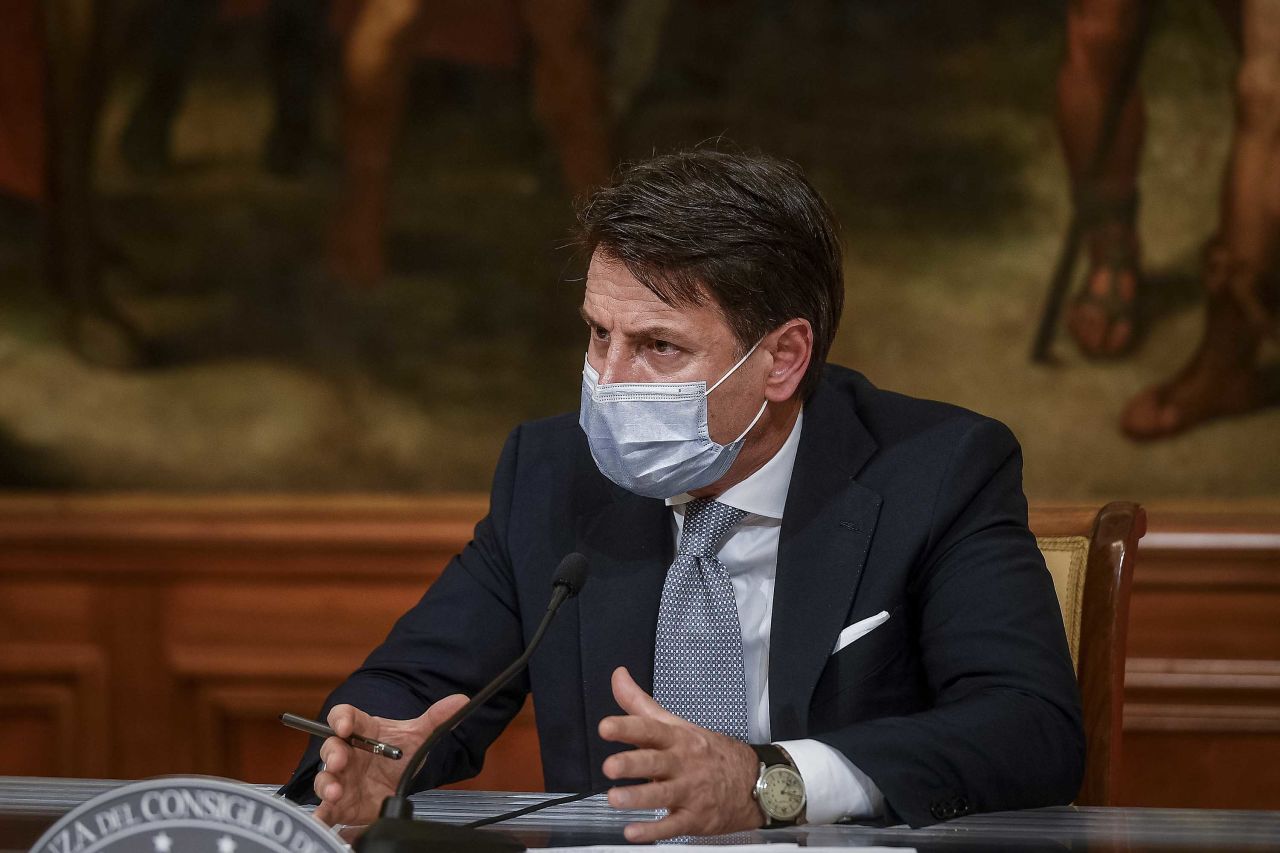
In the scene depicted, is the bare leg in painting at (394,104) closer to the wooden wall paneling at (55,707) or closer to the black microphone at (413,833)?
the wooden wall paneling at (55,707)

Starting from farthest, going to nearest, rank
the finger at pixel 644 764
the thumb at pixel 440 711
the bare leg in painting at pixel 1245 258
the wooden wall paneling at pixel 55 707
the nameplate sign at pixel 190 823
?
the wooden wall paneling at pixel 55 707
the bare leg in painting at pixel 1245 258
the thumb at pixel 440 711
the finger at pixel 644 764
the nameplate sign at pixel 190 823

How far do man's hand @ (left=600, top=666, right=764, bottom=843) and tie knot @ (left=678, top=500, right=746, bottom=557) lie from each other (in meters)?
0.57

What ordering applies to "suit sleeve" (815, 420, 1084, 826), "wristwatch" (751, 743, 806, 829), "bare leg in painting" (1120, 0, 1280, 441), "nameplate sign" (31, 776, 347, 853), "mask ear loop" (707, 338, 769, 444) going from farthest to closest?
1. "bare leg in painting" (1120, 0, 1280, 441)
2. "mask ear loop" (707, 338, 769, 444)
3. "suit sleeve" (815, 420, 1084, 826)
4. "wristwatch" (751, 743, 806, 829)
5. "nameplate sign" (31, 776, 347, 853)

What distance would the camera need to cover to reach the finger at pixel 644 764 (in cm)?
136

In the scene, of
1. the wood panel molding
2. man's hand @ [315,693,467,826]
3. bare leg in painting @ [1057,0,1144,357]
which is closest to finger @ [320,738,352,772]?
man's hand @ [315,693,467,826]

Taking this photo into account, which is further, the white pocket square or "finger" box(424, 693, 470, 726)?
the white pocket square

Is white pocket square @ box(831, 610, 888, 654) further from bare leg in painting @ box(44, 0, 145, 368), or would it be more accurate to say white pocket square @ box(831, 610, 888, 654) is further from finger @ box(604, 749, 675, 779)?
bare leg in painting @ box(44, 0, 145, 368)

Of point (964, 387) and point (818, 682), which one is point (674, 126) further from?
point (818, 682)

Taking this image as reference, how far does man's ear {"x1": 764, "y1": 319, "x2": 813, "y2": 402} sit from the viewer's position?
6.79 ft

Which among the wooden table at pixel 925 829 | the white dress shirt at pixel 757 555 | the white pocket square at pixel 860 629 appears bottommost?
the wooden table at pixel 925 829

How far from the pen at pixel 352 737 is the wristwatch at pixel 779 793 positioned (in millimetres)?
409

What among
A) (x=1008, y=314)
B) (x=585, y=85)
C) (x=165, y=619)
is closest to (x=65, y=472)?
(x=165, y=619)

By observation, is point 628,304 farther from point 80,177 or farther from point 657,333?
point 80,177

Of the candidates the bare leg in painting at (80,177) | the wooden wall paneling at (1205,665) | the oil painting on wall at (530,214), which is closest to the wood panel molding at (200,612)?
the oil painting on wall at (530,214)
